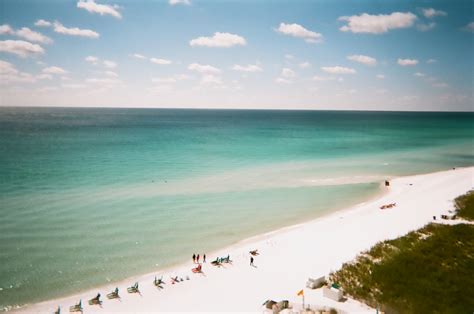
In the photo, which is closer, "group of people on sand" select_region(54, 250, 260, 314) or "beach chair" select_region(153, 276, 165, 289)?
"group of people on sand" select_region(54, 250, 260, 314)

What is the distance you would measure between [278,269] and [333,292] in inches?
223

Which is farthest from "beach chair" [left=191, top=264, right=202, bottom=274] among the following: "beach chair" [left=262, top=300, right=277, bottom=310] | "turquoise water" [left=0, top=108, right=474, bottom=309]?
"beach chair" [left=262, top=300, right=277, bottom=310]

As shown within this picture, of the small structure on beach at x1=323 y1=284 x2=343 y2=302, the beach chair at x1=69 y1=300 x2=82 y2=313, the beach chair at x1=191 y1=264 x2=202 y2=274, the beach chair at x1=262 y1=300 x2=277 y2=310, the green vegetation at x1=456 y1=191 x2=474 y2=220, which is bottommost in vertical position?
the beach chair at x1=69 y1=300 x2=82 y2=313

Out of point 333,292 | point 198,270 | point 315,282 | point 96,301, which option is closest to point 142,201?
point 198,270

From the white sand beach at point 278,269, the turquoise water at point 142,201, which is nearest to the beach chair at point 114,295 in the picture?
the white sand beach at point 278,269

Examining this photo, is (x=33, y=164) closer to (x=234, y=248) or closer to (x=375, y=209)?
(x=234, y=248)

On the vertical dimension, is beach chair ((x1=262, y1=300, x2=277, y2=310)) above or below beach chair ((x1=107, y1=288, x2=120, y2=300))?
above

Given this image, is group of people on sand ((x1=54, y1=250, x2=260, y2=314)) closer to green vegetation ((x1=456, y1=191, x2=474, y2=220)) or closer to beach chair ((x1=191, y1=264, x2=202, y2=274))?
beach chair ((x1=191, y1=264, x2=202, y2=274))

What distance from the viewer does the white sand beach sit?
61.4 ft

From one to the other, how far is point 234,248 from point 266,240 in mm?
3285

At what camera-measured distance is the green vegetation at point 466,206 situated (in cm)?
3241

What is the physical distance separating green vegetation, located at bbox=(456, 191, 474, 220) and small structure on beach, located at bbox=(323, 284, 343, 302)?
21.8 metres

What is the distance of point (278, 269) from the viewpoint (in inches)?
908

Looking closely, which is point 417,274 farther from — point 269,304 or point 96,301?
point 96,301
